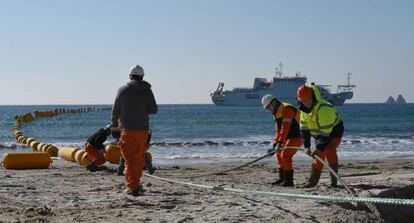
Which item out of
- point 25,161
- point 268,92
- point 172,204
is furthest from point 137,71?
point 268,92

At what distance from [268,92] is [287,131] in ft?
350

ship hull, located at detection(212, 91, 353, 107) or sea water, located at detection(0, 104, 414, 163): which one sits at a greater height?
ship hull, located at detection(212, 91, 353, 107)

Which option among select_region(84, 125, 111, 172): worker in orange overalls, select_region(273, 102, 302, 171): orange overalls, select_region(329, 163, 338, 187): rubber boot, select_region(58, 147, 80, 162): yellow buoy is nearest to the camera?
select_region(329, 163, 338, 187): rubber boot

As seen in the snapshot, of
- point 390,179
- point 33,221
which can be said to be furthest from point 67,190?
point 390,179

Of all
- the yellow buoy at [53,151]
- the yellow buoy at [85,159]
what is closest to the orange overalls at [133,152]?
the yellow buoy at [85,159]

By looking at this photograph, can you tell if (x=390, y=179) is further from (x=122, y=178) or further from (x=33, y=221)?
(x=33, y=221)

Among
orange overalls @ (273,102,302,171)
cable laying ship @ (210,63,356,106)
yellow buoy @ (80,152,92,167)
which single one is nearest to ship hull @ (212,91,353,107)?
cable laying ship @ (210,63,356,106)

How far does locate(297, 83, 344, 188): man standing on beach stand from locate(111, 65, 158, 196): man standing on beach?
2151 millimetres

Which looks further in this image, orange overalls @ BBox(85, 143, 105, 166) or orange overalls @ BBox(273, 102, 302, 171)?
orange overalls @ BBox(85, 143, 105, 166)

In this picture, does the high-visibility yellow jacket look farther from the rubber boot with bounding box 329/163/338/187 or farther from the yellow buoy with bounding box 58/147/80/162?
the yellow buoy with bounding box 58/147/80/162

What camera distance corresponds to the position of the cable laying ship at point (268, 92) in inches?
4478

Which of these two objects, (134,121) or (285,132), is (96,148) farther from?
Answer: (134,121)

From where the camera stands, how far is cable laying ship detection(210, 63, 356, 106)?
4478 inches

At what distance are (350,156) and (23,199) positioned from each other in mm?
15799
